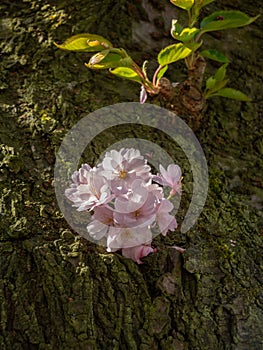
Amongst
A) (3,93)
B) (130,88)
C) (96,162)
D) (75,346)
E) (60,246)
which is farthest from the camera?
(130,88)

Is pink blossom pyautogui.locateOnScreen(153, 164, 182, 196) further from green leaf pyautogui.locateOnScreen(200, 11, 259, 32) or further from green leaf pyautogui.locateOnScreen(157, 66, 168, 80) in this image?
green leaf pyautogui.locateOnScreen(200, 11, 259, 32)

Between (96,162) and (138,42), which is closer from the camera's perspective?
(96,162)

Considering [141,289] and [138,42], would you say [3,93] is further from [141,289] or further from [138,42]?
[141,289]

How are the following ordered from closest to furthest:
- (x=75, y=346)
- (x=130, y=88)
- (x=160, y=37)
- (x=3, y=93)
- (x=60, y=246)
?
(x=75, y=346) < (x=60, y=246) < (x=3, y=93) < (x=130, y=88) < (x=160, y=37)

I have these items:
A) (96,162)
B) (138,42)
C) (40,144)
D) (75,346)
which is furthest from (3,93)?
(75,346)

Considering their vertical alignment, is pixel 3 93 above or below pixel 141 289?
above

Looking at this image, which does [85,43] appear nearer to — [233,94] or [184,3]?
[184,3]

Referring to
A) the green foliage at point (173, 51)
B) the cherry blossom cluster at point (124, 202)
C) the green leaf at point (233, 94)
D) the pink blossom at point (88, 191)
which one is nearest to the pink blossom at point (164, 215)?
the cherry blossom cluster at point (124, 202)

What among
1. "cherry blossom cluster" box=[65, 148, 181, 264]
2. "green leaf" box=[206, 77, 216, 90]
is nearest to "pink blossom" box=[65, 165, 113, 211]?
"cherry blossom cluster" box=[65, 148, 181, 264]
